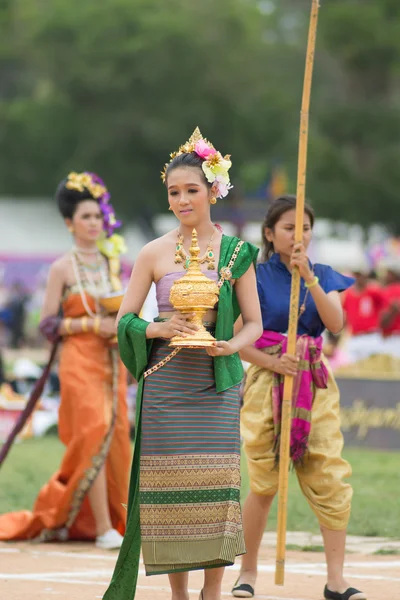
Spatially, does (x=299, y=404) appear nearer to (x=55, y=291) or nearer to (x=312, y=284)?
(x=312, y=284)

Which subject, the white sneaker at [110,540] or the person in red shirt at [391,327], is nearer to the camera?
the white sneaker at [110,540]

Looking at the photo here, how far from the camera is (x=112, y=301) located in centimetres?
832

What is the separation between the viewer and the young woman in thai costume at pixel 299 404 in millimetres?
6484

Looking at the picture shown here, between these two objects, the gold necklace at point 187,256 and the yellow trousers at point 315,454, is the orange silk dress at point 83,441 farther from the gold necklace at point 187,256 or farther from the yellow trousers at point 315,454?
the gold necklace at point 187,256

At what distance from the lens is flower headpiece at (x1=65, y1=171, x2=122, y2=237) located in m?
8.52

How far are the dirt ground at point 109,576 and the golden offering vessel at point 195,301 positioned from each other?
1671mm

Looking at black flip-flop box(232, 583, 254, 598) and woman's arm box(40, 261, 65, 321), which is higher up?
woman's arm box(40, 261, 65, 321)

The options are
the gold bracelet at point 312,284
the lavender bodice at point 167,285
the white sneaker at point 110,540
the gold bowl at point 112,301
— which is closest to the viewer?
the lavender bodice at point 167,285

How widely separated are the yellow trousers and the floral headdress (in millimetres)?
2122

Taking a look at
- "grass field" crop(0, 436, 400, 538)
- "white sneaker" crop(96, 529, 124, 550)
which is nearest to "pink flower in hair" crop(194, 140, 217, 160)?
"white sneaker" crop(96, 529, 124, 550)

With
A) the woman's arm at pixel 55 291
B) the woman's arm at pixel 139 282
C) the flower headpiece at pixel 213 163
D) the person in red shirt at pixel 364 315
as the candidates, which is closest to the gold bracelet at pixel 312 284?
the flower headpiece at pixel 213 163

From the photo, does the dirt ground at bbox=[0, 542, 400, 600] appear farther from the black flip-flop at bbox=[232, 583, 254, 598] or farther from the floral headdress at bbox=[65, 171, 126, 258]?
the floral headdress at bbox=[65, 171, 126, 258]

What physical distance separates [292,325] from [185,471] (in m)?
1.15

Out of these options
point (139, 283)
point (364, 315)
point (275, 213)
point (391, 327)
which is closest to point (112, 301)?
point (275, 213)
